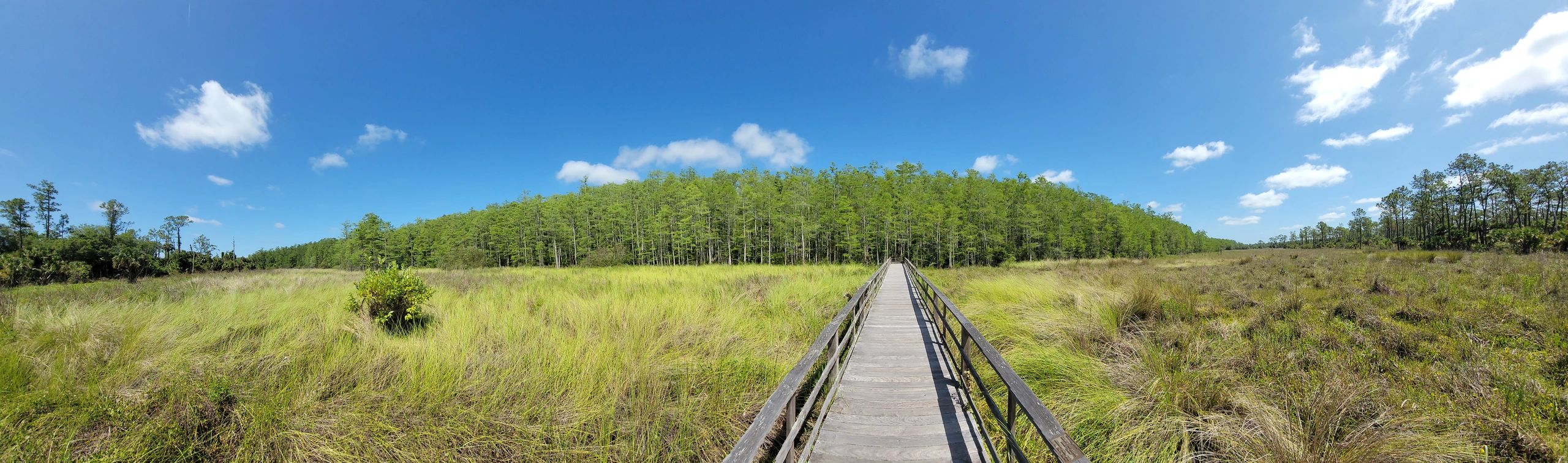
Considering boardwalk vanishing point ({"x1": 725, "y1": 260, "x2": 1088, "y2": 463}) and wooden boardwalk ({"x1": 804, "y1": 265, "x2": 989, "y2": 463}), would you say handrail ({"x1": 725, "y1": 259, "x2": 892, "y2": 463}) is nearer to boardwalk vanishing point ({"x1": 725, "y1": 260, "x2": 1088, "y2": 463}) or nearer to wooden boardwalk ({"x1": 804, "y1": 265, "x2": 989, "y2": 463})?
boardwalk vanishing point ({"x1": 725, "y1": 260, "x2": 1088, "y2": 463})

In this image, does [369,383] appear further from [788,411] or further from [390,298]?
[788,411]

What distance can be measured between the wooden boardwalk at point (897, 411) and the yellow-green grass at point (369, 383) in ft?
2.79

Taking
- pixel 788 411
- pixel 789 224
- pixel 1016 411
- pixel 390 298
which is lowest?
pixel 1016 411

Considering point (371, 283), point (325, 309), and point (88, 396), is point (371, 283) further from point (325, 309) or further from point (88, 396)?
point (88, 396)

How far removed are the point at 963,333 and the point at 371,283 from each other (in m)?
8.81

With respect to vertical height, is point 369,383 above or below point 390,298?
below

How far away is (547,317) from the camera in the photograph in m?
7.77

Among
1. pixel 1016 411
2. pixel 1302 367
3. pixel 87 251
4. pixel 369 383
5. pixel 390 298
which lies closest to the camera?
pixel 1016 411

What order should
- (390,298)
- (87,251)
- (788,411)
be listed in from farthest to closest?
(87,251)
(390,298)
(788,411)

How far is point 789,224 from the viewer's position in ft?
141

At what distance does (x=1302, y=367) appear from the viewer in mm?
5340

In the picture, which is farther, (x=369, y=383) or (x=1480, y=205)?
(x=1480, y=205)

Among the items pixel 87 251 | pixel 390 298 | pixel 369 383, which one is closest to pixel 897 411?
pixel 369 383

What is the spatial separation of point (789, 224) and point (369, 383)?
3893cm
